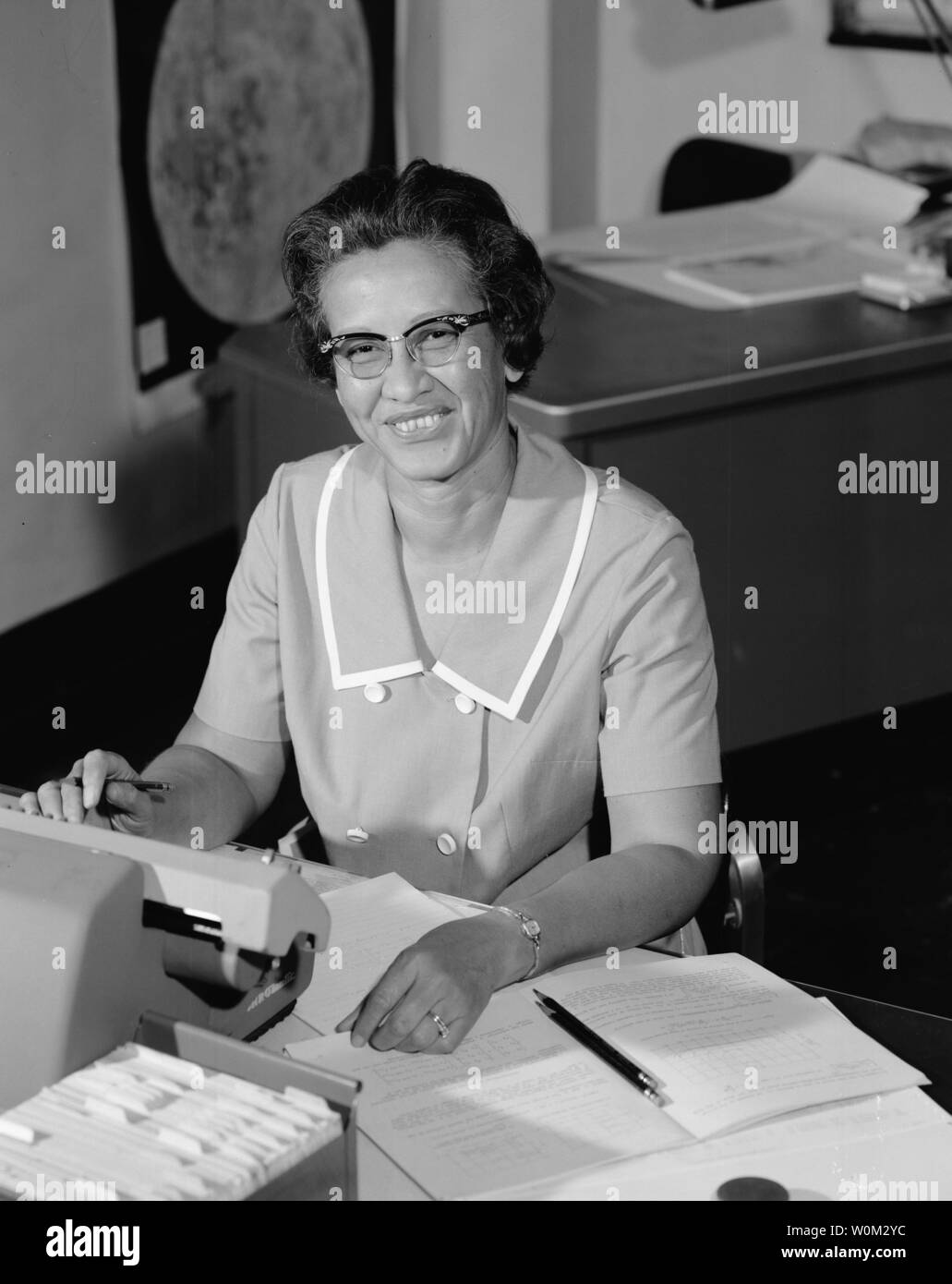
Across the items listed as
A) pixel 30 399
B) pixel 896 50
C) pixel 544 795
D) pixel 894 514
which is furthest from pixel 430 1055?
pixel 896 50

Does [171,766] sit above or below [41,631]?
above

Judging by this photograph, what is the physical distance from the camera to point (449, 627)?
188cm

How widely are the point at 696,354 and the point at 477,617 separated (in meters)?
1.50

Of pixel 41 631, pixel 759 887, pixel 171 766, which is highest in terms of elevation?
pixel 171 766

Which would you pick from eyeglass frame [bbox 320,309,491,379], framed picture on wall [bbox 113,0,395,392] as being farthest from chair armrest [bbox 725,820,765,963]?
framed picture on wall [bbox 113,0,395,392]

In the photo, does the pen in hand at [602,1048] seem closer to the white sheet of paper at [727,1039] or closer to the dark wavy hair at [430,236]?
the white sheet of paper at [727,1039]

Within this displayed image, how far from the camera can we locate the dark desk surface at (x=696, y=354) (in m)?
3.00

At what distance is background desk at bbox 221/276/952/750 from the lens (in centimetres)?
309

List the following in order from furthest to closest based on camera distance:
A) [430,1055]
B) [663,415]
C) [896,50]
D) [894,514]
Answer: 1. [896,50]
2. [894,514]
3. [663,415]
4. [430,1055]

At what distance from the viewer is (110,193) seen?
3961 mm
